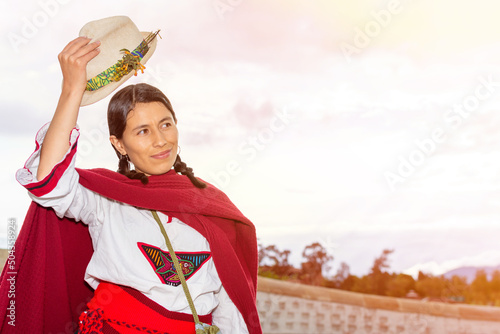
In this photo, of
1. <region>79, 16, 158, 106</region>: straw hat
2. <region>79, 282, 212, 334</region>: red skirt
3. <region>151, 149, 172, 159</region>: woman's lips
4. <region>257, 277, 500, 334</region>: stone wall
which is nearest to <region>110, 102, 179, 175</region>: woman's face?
<region>151, 149, 172, 159</region>: woman's lips

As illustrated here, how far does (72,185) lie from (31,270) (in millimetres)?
309

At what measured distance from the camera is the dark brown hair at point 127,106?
1423mm

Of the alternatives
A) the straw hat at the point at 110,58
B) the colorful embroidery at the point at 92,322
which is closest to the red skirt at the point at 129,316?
the colorful embroidery at the point at 92,322

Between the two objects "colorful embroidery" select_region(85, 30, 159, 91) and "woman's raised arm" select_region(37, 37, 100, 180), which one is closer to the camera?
"woman's raised arm" select_region(37, 37, 100, 180)

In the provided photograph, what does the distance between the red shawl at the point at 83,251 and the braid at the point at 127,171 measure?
19 millimetres

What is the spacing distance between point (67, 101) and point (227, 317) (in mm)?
735

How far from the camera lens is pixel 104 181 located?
4.36 ft

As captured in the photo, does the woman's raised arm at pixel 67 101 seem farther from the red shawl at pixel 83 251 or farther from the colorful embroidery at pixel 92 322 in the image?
the colorful embroidery at pixel 92 322

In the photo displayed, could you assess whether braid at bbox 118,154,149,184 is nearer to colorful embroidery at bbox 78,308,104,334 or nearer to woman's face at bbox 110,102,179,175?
woman's face at bbox 110,102,179,175

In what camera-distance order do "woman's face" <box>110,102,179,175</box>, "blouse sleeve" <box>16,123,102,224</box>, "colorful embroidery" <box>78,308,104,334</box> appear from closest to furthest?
"blouse sleeve" <box>16,123,102,224</box>, "colorful embroidery" <box>78,308,104,334</box>, "woman's face" <box>110,102,179,175</box>

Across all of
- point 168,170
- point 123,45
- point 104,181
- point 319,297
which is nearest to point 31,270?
Answer: point 104,181

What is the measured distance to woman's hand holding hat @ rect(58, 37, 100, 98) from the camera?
1225mm

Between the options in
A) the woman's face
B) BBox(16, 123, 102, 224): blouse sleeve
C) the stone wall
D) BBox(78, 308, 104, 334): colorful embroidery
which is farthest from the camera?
the stone wall

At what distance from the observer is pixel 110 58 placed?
1.33 meters
